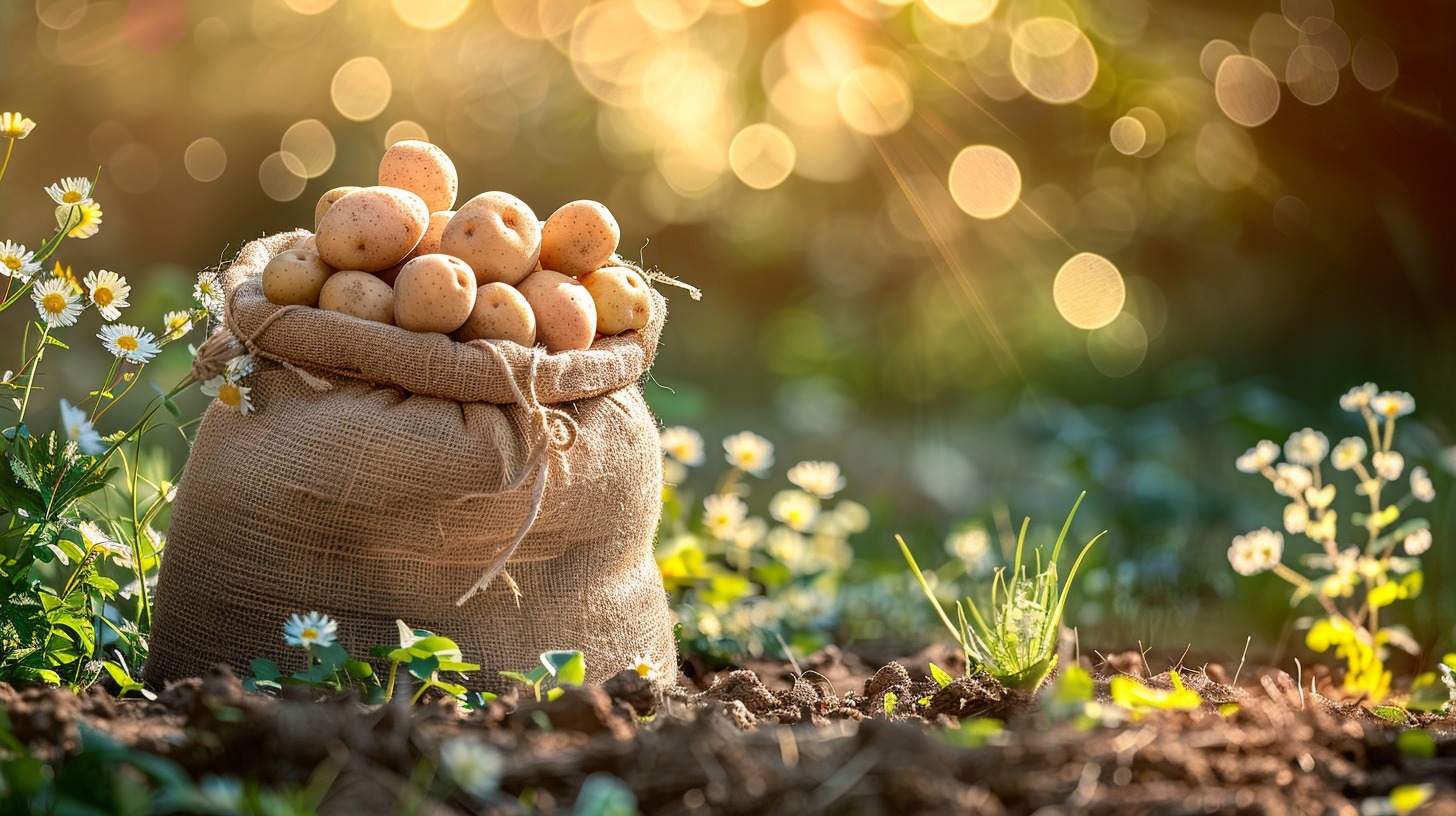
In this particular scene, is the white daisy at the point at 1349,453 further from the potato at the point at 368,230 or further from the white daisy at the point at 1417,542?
the potato at the point at 368,230

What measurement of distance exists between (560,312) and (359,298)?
35 centimetres

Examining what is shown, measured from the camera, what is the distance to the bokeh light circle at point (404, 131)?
21.2ft

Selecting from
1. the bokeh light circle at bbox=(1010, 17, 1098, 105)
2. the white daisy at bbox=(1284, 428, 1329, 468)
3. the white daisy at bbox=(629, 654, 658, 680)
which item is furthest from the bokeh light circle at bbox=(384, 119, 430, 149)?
the white daisy at bbox=(1284, 428, 1329, 468)

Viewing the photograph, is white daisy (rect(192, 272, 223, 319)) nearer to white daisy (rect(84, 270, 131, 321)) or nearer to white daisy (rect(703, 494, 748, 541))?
white daisy (rect(84, 270, 131, 321))

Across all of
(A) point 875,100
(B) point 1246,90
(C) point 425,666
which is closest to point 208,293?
(C) point 425,666

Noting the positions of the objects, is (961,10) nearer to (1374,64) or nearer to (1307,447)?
(1374,64)

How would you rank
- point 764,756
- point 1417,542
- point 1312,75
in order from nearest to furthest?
point 764,756, point 1417,542, point 1312,75

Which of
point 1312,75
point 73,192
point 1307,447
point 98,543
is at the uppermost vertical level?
point 1312,75

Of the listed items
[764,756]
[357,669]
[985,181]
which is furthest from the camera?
[985,181]

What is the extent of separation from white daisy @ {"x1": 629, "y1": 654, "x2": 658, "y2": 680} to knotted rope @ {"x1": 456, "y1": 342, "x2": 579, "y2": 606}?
0.33 metres

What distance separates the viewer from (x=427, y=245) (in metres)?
2.43

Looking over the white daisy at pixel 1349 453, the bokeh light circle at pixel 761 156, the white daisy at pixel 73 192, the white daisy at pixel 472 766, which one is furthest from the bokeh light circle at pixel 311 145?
the white daisy at pixel 472 766

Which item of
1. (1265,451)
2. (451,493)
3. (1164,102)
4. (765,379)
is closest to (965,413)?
(765,379)

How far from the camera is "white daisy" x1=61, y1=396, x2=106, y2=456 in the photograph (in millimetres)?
2027
